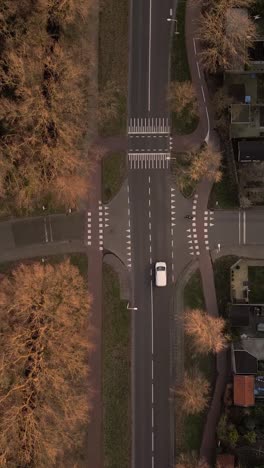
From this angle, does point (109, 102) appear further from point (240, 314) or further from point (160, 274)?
point (240, 314)

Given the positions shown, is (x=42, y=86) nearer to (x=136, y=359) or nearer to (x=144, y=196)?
(x=144, y=196)

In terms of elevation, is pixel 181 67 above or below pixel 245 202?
above

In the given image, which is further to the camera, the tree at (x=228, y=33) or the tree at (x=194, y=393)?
the tree at (x=194, y=393)

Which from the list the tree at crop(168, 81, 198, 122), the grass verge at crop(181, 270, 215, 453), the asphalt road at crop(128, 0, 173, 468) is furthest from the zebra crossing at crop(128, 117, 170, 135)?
the grass verge at crop(181, 270, 215, 453)

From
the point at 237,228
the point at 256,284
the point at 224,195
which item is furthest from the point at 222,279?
the point at 224,195

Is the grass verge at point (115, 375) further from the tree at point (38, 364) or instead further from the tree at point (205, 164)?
the tree at point (205, 164)

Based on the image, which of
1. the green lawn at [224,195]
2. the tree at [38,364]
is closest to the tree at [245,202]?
the green lawn at [224,195]

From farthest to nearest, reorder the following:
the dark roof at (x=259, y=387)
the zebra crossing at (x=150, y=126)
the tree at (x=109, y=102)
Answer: the zebra crossing at (x=150, y=126), the tree at (x=109, y=102), the dark roof at (x=259, y=387)
